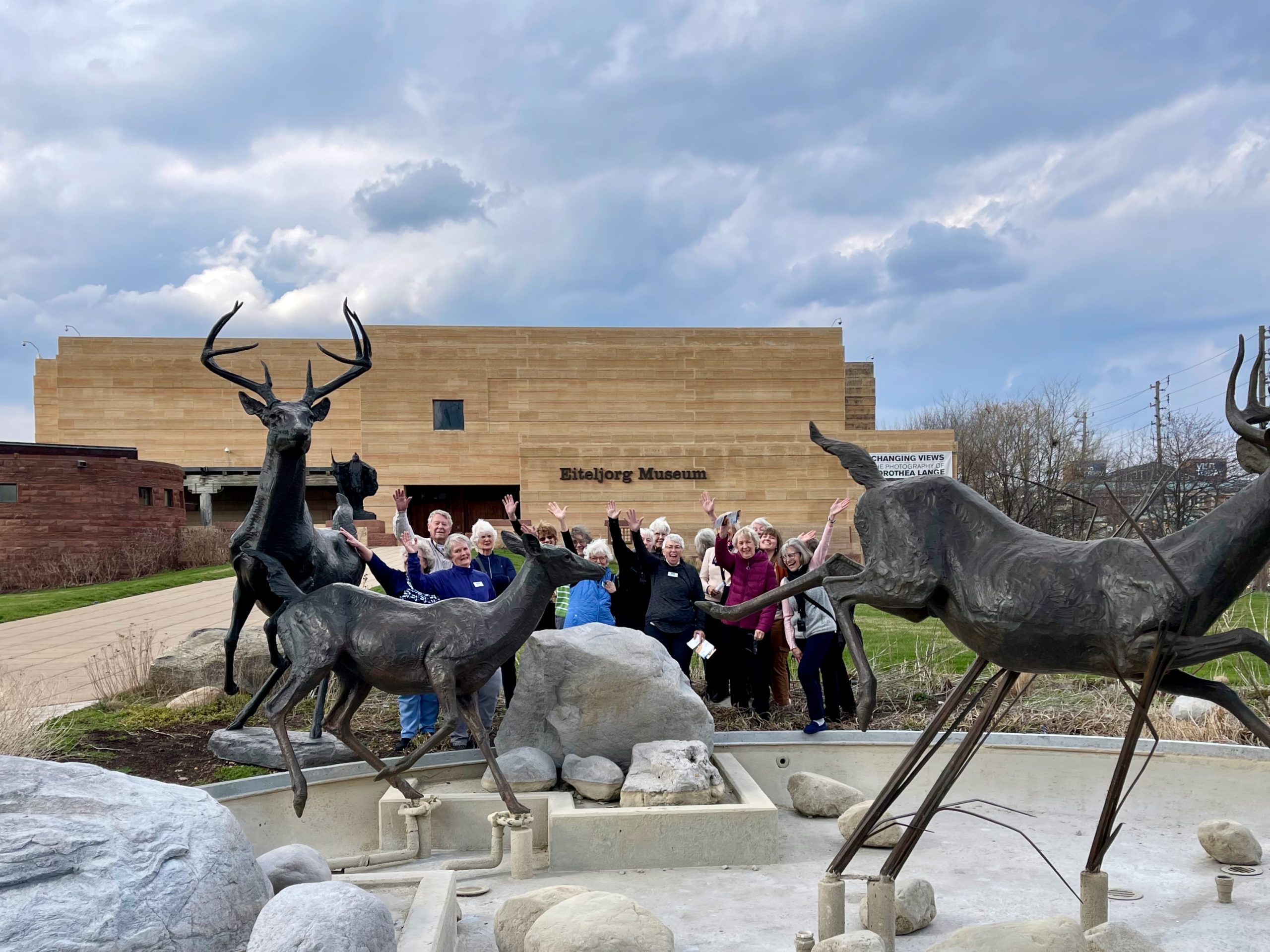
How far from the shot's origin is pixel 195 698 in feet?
31.1

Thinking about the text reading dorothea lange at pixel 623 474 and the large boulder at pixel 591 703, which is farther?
the text reading dorothea lange at pixel 623 474

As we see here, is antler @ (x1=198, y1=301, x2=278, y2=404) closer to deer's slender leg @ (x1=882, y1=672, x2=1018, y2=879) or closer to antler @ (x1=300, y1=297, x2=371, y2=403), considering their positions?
antler @ (x1=300, y1=297, x2=371, y2=403)

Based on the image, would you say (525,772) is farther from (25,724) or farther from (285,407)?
(25,724)

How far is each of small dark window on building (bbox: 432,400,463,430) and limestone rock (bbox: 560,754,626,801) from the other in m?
37.7

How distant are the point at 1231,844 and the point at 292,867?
17.7ft

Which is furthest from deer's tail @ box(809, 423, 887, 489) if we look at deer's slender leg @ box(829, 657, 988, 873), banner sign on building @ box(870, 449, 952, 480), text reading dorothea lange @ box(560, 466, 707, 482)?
banner sign on building @ box(870, 449, 952, 480)

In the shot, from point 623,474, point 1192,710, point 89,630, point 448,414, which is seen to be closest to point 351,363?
point 1192,710

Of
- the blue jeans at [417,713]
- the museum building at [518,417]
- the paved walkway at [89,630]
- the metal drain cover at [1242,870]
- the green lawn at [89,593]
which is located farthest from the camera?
the museum building at [518,417]

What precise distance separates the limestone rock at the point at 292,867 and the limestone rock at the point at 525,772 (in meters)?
2.08

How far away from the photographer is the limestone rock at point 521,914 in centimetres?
446

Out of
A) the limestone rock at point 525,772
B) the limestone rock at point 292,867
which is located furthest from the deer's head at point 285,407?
the limestone rock at point 525,772

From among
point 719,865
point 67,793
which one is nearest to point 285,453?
point 67,793

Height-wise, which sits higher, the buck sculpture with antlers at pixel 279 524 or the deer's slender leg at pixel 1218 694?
the buck sculpture with antlers at pixel 279 524

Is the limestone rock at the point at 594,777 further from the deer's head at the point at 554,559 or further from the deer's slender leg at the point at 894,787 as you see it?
the deer's slender leg at the point at 894,787
